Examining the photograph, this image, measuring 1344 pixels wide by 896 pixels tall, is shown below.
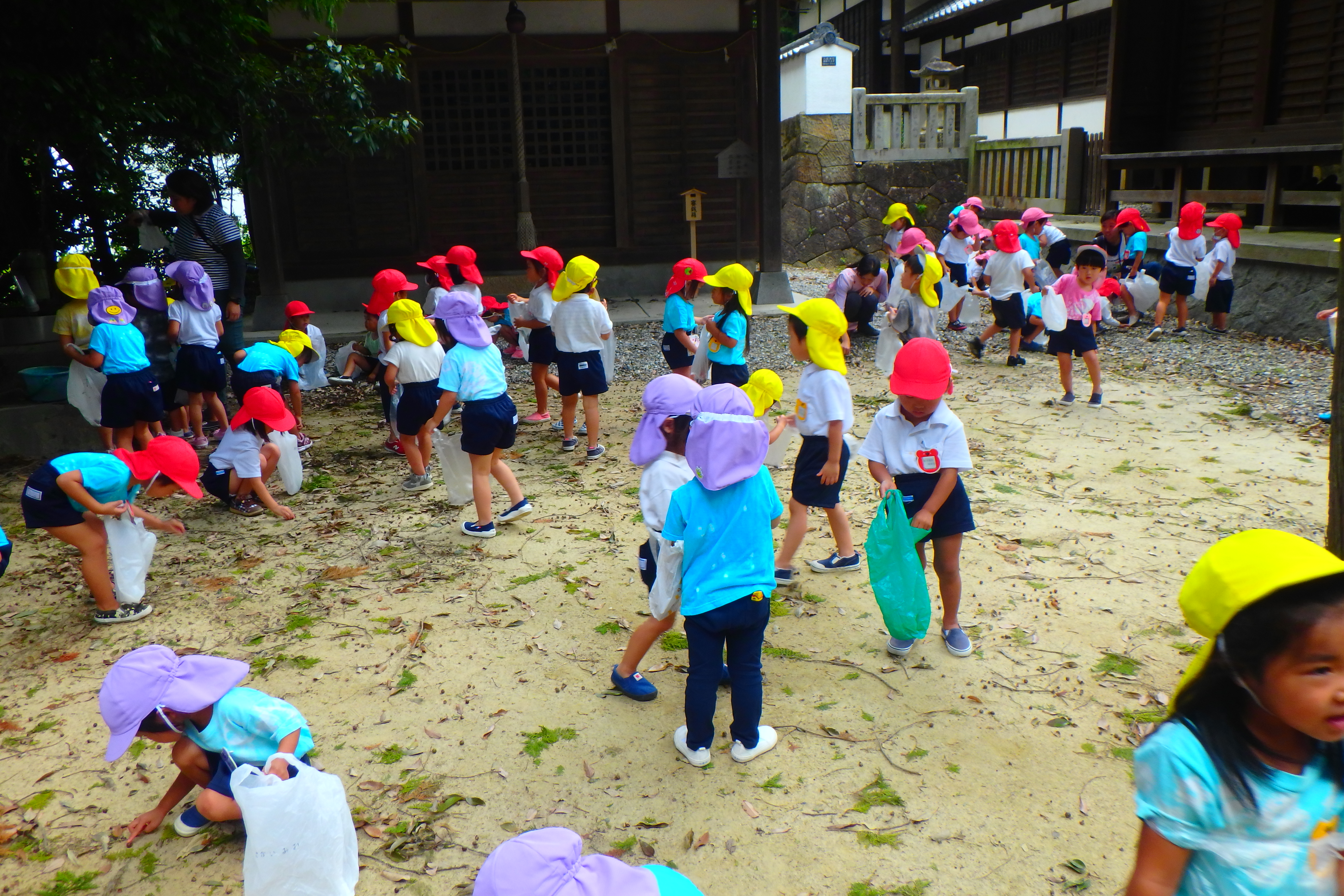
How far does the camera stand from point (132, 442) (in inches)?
273

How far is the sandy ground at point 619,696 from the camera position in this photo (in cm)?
294

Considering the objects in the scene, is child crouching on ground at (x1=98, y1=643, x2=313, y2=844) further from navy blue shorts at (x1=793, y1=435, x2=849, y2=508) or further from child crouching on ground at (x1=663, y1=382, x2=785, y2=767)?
navy blue shorts at (x1=793, y1=435, x2=849, y2=508)

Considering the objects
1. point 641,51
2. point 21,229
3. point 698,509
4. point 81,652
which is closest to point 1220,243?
point 641,51

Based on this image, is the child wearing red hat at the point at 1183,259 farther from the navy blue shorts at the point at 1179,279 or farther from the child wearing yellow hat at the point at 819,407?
the child wearing yellow hat at the point at 819,407

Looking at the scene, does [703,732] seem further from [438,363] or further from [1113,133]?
[1113,133]

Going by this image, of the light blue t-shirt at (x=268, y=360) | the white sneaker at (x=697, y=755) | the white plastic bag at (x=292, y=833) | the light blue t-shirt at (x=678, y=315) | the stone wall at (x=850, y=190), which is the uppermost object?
the stone wall at (x=850, y=190)

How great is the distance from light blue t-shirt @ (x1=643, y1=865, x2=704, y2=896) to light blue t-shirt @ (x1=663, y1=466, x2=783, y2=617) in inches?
59.1

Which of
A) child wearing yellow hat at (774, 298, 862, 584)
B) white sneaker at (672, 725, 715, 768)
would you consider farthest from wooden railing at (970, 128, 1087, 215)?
white sneaker at (672, 725, 715, 768)

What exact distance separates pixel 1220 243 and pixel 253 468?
386 inches

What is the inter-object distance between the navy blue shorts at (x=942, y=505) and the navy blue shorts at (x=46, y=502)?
3766 millimetres

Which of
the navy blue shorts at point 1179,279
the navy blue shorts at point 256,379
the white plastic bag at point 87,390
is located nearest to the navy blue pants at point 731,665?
the navy blue shorts at point 256,379

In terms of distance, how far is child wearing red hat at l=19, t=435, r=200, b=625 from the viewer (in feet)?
14.0

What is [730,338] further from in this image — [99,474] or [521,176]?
[521,176]

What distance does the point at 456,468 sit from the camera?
5637mm
